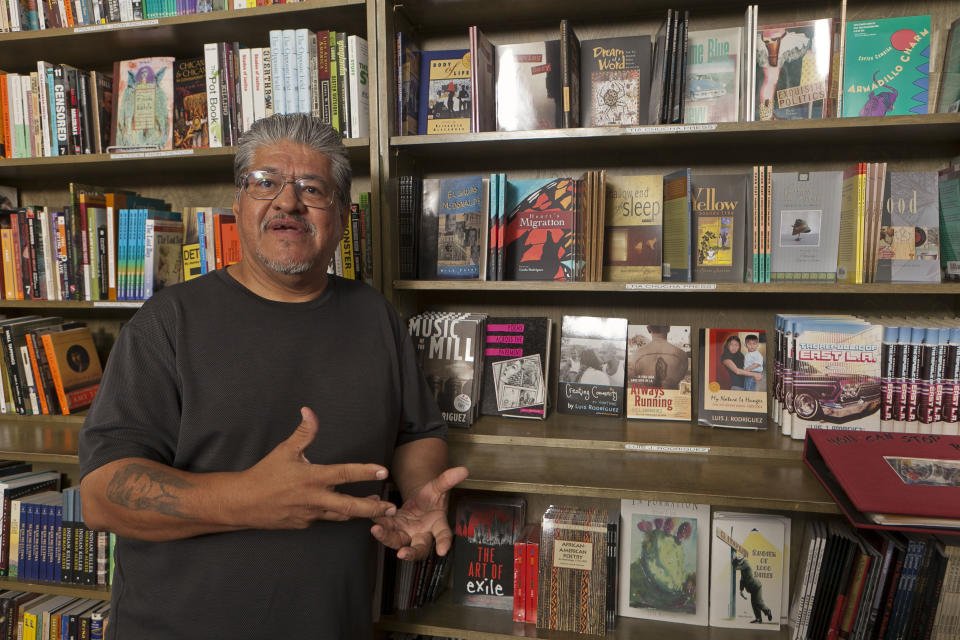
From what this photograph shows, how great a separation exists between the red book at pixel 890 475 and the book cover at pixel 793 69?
875 millimetres

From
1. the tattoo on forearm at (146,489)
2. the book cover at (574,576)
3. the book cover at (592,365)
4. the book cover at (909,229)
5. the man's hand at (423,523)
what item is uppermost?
the book cover at (909,229)

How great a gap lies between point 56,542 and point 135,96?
147 cm

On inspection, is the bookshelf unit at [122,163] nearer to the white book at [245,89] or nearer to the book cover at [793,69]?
the white book at [245,89]

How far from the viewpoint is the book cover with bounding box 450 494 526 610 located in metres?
1.85

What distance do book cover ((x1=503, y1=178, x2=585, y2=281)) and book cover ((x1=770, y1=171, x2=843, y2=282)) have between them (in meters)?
0.56

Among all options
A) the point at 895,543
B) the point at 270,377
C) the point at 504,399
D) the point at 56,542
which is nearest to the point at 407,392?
the point at 270,377

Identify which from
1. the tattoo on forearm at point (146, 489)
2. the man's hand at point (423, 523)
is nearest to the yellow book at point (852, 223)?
the man's hand at point (423, 523)

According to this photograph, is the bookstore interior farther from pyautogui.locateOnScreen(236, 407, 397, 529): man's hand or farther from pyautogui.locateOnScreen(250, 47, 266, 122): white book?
pyautogui.locateOnScreen(236, 407, 397, 529): man's hand

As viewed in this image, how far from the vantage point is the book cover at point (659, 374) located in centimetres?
187

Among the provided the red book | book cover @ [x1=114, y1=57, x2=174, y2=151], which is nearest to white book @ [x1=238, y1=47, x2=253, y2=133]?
book cover @ [x1=114, y1=57, x2=174, y2=151]

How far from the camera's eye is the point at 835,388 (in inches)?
65.5

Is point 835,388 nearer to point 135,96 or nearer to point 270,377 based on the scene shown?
point 270,377

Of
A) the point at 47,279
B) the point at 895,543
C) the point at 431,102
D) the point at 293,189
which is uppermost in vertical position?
the point at 431,102

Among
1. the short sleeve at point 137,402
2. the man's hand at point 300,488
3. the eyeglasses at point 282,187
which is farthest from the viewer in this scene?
the eyeglasses at point 282,187
